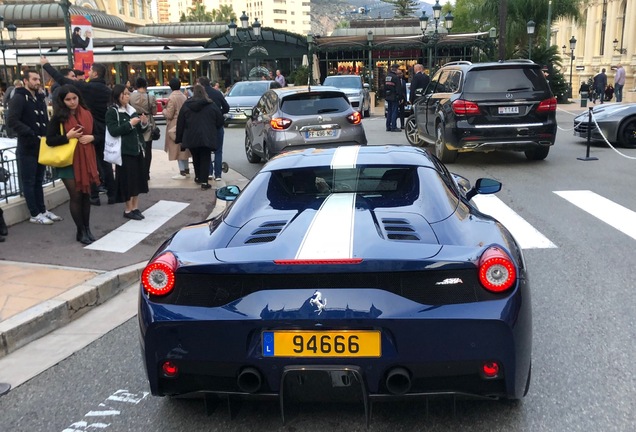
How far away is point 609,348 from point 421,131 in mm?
10334

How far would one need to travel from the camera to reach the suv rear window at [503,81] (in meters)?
11.7

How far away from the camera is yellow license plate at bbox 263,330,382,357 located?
2787 mm

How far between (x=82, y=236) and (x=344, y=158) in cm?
397

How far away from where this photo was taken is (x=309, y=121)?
11.3 metres

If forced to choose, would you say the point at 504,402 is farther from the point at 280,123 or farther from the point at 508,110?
the point at 508,110

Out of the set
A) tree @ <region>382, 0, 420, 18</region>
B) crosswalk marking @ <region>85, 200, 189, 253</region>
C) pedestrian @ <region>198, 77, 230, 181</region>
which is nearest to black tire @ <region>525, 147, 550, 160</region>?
pedestrian @ <region>198, 77, 230, 181</region>

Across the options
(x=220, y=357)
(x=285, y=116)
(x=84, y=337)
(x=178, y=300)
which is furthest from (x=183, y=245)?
(x=285, y=116)

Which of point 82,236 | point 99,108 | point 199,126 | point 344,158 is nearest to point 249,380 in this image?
point 344,158

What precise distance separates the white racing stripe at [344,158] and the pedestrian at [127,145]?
402 centimetres

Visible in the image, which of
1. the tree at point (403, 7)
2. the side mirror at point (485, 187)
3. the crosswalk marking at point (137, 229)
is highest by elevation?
the tree at point (403, 7)

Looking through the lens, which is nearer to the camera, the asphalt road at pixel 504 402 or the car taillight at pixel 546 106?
the asphalt road at pixel 504 402

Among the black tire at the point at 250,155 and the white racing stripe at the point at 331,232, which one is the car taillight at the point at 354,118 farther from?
the white racing stripe at the point at 331,232

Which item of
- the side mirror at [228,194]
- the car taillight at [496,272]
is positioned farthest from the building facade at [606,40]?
the car taillight at [496,272]

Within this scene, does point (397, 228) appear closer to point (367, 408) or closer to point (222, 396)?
point (367, 408)
